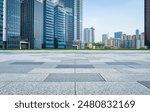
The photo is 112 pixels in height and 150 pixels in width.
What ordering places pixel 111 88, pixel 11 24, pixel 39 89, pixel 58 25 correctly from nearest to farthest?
pixel 39 89, pixel 111 88, pixel 11 24, pixel 58 25

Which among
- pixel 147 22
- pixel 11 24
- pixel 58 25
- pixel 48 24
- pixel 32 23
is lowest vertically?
pixel 11 24

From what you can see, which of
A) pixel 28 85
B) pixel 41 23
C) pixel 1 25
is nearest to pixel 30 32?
pixel 41 23

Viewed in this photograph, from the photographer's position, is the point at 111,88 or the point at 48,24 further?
the point at 48,24

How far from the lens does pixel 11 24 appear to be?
130 metres

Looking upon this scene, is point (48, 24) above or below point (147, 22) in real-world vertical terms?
above

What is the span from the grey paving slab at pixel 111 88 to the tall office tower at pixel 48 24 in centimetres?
16265

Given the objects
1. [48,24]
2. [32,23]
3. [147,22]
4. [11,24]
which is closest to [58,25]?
[48,24]

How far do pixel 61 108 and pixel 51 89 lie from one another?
72.0 inches

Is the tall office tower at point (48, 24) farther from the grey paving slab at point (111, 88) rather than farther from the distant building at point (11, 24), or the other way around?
the grey paving slab at point (111, 88)

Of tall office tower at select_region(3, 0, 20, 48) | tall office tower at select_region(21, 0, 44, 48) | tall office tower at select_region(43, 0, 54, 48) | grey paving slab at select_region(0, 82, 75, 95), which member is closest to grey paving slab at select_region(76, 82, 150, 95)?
grey paving slab at select_region(0, 82, 75, 95)

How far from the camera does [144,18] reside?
145750 millimetres

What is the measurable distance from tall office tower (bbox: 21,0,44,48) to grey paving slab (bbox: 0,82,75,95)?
150249 millimetres

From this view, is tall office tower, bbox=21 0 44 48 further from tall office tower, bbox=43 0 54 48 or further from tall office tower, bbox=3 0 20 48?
tall office tower, bbox=3 0 20 48

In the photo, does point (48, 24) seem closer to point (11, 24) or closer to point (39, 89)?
→ point (11, 24)
